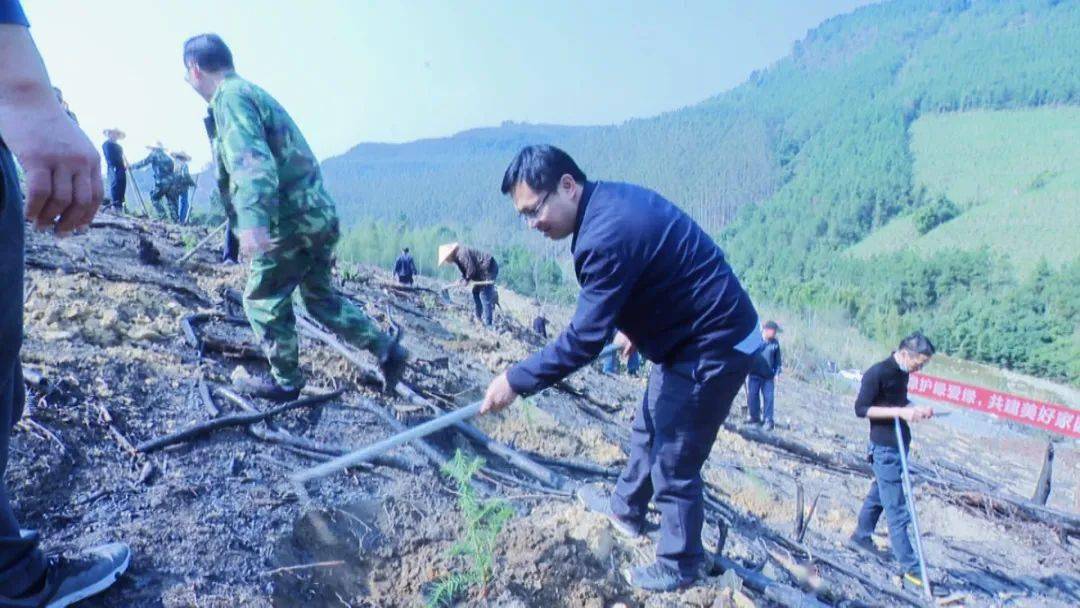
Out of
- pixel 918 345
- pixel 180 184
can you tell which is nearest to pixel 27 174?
pixel 918 345

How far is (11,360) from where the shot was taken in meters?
1.47

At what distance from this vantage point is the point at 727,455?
7.85 m

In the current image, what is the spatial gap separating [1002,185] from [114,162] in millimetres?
91379

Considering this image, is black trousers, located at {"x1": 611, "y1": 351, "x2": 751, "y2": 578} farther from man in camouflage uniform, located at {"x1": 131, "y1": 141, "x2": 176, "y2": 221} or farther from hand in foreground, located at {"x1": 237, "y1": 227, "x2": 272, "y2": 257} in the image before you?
man in camouflage uniform, located at {"x1": 131, "y1": 141, "x2": 176, "y2": 221}

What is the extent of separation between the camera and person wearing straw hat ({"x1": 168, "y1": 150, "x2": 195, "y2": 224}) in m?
11.9

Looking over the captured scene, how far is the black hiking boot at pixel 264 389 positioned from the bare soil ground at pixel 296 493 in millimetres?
176

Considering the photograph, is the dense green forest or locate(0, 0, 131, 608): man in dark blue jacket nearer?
locate(0, 0, 131, 608): man in dark blue jacket

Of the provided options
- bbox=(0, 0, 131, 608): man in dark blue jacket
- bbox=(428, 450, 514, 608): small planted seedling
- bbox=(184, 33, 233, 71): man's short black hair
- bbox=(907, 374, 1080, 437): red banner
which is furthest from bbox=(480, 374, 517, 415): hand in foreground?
bbox=(907, 374, 1080, 437): red banner

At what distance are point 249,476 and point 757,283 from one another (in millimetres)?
69573

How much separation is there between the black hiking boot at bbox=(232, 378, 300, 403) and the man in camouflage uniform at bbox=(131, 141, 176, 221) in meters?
9.75

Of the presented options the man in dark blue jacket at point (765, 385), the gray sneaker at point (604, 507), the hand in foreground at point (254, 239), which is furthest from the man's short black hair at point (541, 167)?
the man in dark blue jacket at point (765, 385)

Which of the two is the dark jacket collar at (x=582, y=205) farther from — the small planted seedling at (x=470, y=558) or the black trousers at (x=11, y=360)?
the black trousers at (x=11, y=360)

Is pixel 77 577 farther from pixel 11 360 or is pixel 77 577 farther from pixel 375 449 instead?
pixel 375 449

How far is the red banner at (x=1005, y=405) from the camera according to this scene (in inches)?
404
